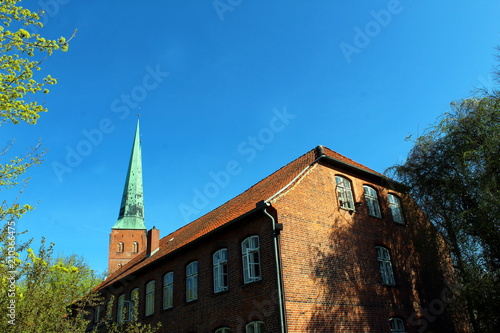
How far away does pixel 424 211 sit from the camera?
1470 cm

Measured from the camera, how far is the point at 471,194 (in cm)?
1269

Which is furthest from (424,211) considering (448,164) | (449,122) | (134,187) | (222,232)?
(134,187)

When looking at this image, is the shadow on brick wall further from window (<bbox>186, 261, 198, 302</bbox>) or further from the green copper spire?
the green copper spire

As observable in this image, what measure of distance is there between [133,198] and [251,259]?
133ft

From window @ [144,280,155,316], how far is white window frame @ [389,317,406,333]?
10.7 meters

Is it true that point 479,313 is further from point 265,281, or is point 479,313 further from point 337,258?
point 265,281

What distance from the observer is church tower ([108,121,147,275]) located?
4891 centimetres

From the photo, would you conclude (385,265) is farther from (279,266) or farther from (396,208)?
(279,266)

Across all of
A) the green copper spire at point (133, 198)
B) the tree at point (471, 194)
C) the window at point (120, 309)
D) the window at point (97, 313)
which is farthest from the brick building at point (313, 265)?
the green copper spire at point (133, 198)

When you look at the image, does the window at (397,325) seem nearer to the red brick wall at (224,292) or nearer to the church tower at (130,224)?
the red brick wall at (224,292)

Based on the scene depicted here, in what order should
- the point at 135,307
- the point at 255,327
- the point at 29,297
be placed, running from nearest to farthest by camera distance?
the point at 29,297 < the point at 135,307 < the point at 255,327

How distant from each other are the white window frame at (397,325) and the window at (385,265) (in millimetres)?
1298

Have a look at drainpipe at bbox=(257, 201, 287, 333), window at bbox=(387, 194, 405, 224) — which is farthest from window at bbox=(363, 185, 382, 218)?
drainpipe at bbox=(257, 201, 287, 333)

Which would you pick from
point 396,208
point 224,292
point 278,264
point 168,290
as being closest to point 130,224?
point 168,290
